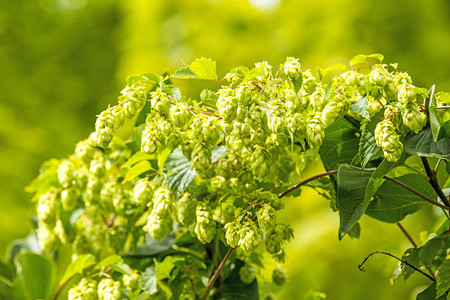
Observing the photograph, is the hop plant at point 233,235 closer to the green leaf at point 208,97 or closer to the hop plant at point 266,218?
the hop plant at point 266,218

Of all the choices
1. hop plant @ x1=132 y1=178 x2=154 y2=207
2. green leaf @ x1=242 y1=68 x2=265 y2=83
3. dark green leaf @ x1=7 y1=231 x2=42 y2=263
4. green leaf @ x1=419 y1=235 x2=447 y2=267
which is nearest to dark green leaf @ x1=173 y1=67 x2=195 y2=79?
green leaf @ x1=242 y1=68 x2=265 y2=83

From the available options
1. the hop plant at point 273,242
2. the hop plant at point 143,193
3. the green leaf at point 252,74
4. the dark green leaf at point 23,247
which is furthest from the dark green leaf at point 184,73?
the dark green leaf at point 23,247

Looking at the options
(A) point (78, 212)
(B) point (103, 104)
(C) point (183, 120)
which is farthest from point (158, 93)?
(B) point (103, 104)

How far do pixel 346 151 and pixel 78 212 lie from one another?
78cm

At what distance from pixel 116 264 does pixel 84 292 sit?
0.11m

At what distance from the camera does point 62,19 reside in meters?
7.80

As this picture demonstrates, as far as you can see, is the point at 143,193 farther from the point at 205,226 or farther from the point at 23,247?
the point at 23,247

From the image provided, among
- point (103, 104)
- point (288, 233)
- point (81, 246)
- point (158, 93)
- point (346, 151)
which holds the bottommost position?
point (288, 233)

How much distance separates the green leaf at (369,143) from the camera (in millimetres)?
1110

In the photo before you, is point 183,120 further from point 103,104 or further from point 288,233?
point 103,104

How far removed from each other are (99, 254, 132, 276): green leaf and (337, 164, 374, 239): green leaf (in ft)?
1.80

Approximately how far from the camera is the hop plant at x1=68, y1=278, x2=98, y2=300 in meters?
1.36

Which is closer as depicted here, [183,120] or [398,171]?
[183,120]

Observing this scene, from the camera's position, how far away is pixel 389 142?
1.01 metres
